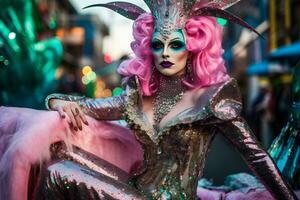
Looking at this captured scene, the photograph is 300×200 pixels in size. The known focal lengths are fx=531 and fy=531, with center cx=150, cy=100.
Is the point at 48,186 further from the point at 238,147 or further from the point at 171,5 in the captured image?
the point at 171,5

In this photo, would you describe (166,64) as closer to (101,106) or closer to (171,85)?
(171,85)

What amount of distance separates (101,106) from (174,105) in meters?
0.35

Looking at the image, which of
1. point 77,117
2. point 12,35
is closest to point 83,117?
point 77,117

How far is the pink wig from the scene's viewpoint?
2.41 m

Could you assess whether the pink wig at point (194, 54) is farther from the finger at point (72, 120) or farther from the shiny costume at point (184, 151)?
the finger at point (72, 120)

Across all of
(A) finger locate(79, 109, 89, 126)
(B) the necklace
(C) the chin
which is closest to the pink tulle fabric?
(A) finger locate(79, 109, 89, 126)

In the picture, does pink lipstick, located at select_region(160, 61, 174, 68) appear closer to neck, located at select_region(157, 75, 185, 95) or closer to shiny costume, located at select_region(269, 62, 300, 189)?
neck, located at select_region(157, 75, 185, 95)

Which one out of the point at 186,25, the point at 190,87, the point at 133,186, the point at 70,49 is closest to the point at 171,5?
the point at 186,25

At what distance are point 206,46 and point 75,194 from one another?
0.91 m

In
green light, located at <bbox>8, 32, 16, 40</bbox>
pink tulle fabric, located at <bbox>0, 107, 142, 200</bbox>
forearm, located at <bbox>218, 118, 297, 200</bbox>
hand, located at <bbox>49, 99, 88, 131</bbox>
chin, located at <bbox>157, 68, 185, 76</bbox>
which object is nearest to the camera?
pink tulle fabric, located at <bbox>0, 107, 142, 200</bbox>

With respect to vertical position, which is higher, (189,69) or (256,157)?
(189,69)

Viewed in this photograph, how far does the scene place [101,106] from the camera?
2.51 metres

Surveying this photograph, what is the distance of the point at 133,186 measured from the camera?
7.54 feet

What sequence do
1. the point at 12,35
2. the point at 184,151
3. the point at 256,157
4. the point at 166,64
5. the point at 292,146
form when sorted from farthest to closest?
the point at 12,35 < the point at 292,146 < the point at 166,64 < the point at 184,151 < the point at 256,157
